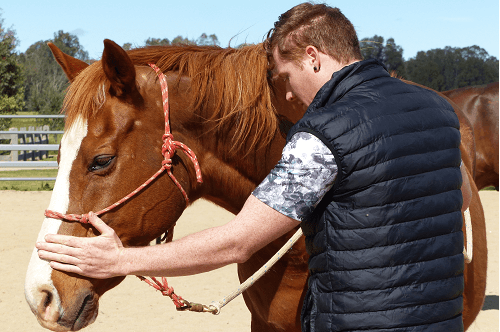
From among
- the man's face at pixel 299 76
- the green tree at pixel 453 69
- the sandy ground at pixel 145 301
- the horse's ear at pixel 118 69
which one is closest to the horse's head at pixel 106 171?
the horse's ear at pixel 118 69

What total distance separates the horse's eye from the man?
0.32 meters

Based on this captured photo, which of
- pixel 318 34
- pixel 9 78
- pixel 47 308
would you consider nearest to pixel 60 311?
pixel 47 308

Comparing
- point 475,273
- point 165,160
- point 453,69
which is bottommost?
point 475,273

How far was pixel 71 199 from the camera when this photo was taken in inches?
65.0

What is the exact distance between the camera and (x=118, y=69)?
1716 millimetres

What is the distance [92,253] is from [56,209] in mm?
346

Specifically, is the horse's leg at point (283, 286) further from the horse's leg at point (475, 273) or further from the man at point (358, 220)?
the horse's leg at point (475, 273)

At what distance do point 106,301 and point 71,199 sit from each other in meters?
3.67

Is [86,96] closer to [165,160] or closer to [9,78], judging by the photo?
[165,160]

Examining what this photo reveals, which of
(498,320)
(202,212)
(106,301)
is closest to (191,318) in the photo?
(106,301)

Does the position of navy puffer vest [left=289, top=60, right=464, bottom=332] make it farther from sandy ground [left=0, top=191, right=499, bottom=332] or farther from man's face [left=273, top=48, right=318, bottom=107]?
sandy ground [left=0, top=191, right=499, bottom=332]

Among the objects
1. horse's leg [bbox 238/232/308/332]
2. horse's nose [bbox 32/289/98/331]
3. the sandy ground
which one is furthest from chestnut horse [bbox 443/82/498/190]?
horse's nose [bbox 32/289/98/331]

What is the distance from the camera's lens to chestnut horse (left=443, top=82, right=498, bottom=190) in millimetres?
6223

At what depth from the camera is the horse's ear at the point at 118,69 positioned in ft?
5.45
